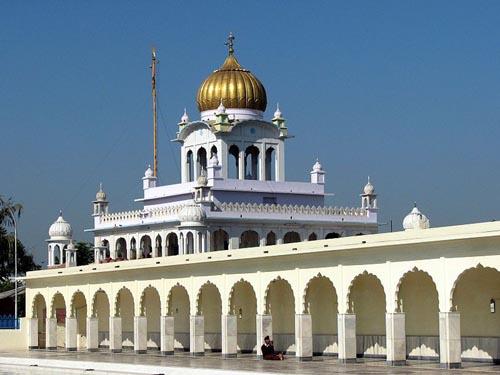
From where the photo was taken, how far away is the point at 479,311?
3097 centimetres

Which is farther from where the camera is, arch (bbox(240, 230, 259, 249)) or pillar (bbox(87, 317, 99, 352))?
arch (bbox(240, 230, 259, 249))

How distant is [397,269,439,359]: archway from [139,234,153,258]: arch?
68.8 ft

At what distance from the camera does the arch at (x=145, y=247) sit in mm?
52438

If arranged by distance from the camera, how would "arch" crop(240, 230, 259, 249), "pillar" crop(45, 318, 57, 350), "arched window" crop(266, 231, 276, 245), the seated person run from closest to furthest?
the seated person, "pillar" crop(45, 318, 57, 350), "arch" crop(240, 230, 259, 249), "arched window" crop(266, 231, 276, 245)

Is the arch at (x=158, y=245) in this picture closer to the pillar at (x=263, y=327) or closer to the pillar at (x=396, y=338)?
the pillar at (x=263, y=327)

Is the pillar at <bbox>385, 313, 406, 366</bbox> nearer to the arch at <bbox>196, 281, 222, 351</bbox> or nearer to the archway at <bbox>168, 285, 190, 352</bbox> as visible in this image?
the arch at <bbox>196, 281, 222, 351</bbox>

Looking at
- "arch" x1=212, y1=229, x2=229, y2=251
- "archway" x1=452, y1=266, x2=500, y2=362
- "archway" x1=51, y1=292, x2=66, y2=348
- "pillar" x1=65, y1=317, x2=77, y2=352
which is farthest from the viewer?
"arch" x1=212, y1=229, x2=229, y2=251

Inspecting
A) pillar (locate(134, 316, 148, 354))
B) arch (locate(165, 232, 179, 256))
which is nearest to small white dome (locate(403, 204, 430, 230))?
pillar (locate(134, 316, 148, 354))

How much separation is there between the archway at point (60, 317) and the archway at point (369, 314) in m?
16.4

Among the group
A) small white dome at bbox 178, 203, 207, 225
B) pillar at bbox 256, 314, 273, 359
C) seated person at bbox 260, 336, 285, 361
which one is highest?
small white dome at bbox 178, 203, 207, 225

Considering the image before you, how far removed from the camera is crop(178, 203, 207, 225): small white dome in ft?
158

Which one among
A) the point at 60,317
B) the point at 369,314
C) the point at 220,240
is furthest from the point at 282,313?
the point at 60,317

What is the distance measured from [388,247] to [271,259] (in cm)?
526

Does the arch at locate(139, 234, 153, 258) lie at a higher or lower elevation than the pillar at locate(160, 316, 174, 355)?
higher
